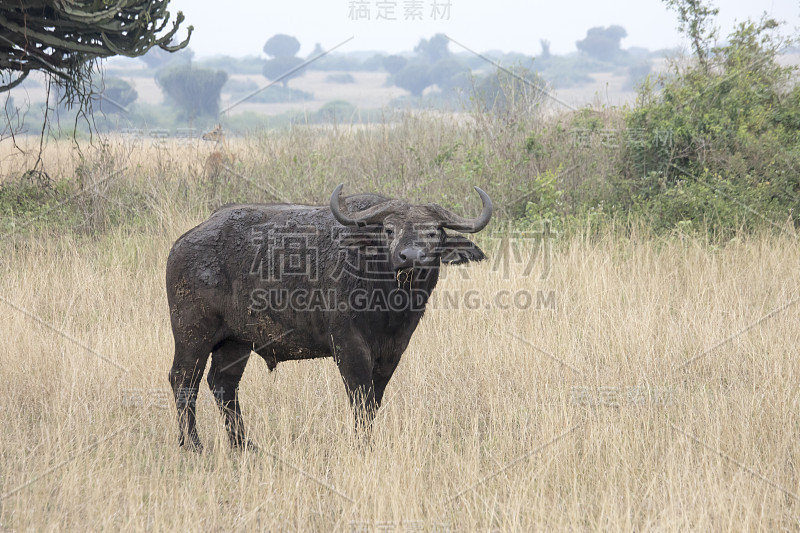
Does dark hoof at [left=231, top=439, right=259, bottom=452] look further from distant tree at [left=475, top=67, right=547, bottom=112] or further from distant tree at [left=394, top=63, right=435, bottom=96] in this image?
distant tree at [left=394, top=63, right=435, bottom=96]

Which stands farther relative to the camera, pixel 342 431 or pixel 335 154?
pixel 335 154

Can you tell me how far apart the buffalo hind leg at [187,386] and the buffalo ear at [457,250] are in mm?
1785

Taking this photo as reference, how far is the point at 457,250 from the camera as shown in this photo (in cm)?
453

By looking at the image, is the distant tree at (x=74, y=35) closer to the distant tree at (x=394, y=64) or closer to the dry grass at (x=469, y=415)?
the dry grass at (x=469, y=415)

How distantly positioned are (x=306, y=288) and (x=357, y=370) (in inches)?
25.8

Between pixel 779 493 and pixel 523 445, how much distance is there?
4.73ft

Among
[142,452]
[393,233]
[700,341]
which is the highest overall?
[393,233]

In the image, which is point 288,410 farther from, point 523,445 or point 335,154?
point 335,154

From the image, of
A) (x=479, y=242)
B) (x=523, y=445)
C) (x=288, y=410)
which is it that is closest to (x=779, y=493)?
(x=523, y=445)

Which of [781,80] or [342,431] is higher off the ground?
[781,80]

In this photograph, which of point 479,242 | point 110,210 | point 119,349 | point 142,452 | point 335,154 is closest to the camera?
point 142,452

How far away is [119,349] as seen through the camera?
598 cm

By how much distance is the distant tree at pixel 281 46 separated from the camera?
5586 inches

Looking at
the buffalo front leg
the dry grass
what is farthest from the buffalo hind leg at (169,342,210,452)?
the buffalo front leg
